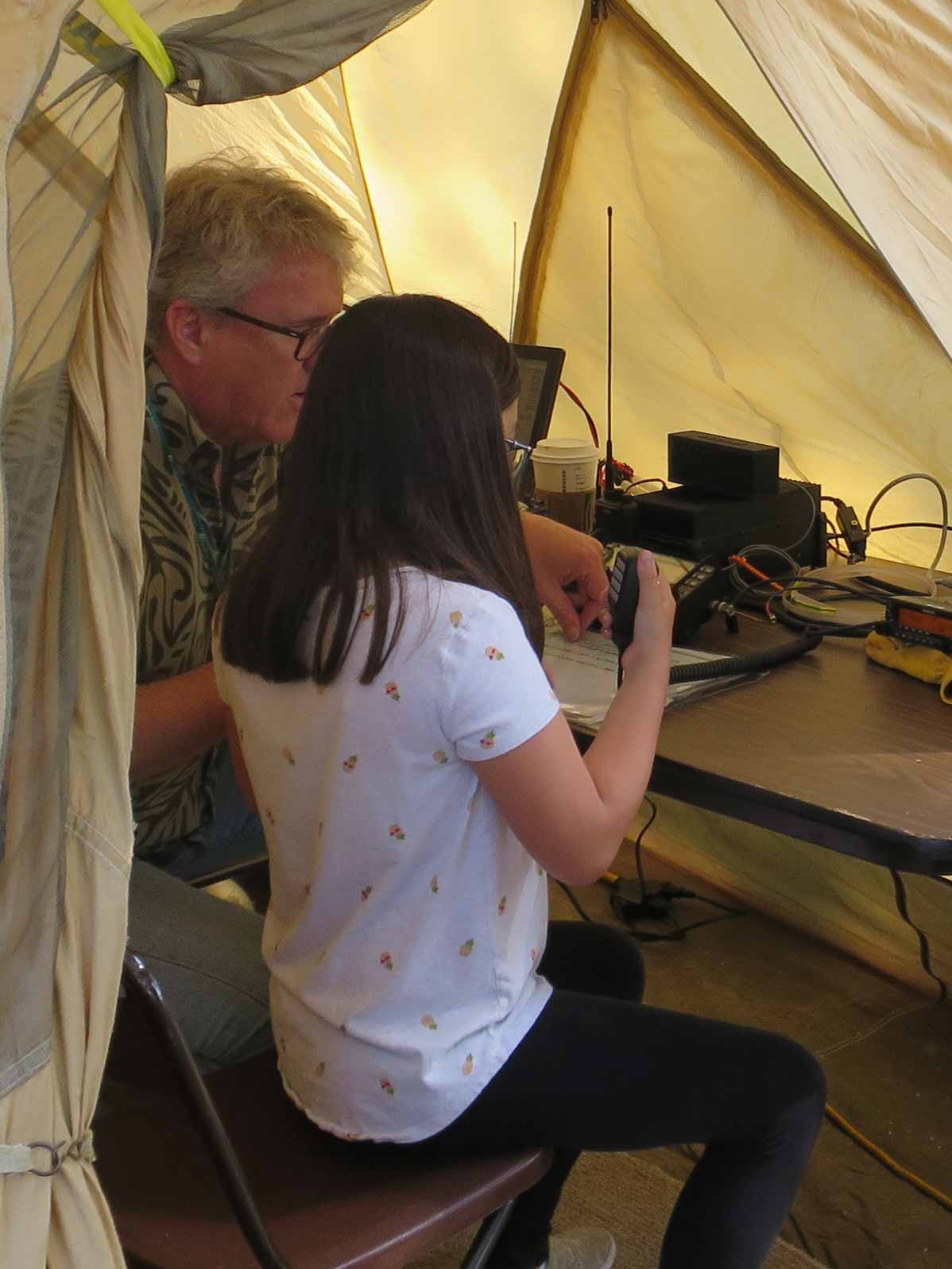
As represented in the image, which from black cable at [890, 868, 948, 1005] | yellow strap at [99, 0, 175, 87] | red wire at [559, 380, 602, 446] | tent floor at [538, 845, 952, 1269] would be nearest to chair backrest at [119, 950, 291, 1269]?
yellow strap at [99, 0, 175, 87]

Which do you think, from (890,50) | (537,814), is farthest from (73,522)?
(890,50)

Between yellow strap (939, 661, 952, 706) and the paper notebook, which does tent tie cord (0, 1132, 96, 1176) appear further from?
yellow strap (939, 661, 952, 706)

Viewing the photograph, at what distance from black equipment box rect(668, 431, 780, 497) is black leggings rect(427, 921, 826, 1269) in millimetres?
880

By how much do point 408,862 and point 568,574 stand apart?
55 centimetres

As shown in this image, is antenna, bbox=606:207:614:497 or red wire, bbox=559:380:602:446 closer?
antenna, bbox=606:207:614:497

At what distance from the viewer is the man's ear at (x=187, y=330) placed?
1.46m

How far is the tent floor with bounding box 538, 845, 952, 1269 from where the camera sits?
5.37 feet

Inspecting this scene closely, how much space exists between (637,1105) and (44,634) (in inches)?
23.0

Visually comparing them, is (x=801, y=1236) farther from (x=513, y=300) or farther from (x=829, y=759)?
(x=513, y=300)

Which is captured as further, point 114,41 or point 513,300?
point 513,300

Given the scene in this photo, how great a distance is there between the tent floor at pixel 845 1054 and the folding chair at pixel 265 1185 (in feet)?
2.29

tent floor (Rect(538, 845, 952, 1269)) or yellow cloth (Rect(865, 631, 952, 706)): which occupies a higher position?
yellow cloth (Rect(865, 631, 952, 706))

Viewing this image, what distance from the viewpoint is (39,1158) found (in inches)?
35.0

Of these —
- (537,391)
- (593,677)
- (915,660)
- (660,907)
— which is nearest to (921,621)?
(915,660)
